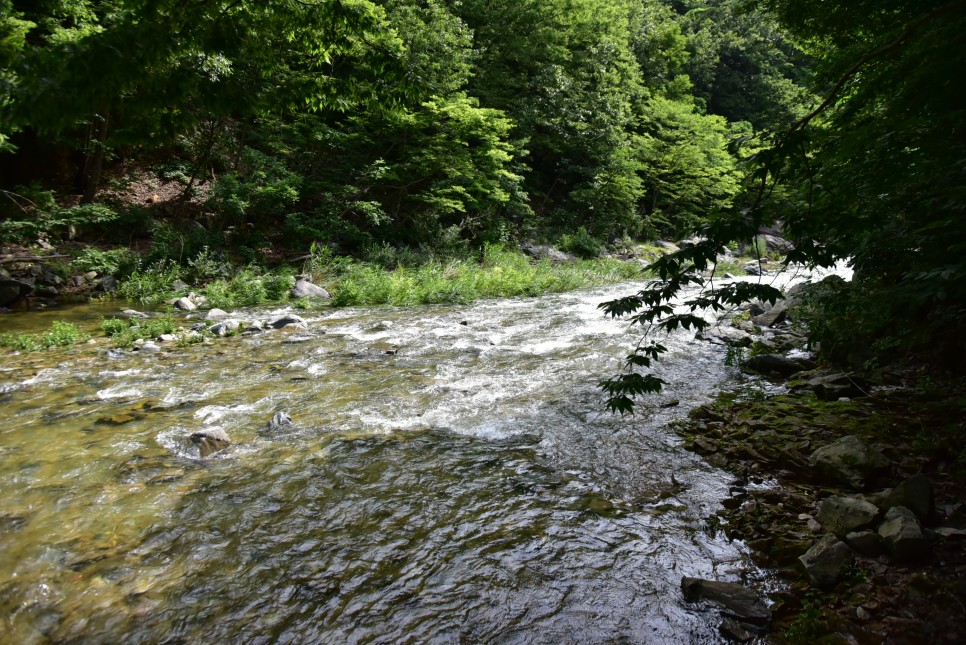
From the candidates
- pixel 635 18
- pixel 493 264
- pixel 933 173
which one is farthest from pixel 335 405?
pixel 635 18

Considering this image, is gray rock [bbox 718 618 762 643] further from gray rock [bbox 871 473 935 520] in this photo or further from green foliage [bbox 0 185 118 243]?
green foliage [bbox 0 185 118 243]

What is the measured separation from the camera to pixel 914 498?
9.32ft

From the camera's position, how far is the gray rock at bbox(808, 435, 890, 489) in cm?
339

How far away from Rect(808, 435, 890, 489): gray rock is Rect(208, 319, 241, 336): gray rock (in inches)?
320

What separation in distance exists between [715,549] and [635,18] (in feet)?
114

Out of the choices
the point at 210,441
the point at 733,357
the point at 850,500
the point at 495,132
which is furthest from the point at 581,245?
the point at 850,500

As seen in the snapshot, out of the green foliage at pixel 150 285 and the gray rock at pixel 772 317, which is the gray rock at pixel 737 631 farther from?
the green foliage at pixel 150 285

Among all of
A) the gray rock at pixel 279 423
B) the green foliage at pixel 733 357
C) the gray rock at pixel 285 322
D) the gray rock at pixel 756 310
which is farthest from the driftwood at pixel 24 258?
the gray rock at pixel 756 310

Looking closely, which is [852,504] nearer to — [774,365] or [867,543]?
[867,543]

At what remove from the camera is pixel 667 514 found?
3.43 m

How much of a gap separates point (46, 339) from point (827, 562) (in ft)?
30.5

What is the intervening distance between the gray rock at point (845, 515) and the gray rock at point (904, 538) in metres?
0.09

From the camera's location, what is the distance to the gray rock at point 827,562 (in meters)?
2.55

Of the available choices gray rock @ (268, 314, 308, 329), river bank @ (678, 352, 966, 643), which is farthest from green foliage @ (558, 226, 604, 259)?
river bank @ (678, 352, 966, 643)
